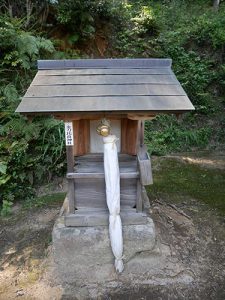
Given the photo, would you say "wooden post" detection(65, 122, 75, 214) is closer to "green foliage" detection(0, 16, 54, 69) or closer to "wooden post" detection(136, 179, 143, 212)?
"wooden post" detection(136, 179, 143, 212)

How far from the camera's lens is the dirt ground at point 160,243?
3498mm

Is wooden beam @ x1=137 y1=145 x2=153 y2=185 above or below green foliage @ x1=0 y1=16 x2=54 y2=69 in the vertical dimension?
below

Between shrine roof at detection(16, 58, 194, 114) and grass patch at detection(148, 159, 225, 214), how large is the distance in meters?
2.55

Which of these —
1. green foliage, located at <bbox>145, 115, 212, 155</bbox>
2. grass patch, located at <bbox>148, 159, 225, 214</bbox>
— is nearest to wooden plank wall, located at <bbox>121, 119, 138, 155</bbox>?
grass patch, located at <bbox>148, 159, 225, 214</bbox>

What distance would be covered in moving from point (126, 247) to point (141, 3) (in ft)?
37.4

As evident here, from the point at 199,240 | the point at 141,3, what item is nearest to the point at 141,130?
the point at 199,240

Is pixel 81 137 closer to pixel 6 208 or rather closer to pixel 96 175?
pixel 96 175

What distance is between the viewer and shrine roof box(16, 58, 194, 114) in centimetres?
297

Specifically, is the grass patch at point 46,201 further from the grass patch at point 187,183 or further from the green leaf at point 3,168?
the grass patch at point 187,183

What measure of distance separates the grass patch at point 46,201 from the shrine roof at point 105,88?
2621 mm

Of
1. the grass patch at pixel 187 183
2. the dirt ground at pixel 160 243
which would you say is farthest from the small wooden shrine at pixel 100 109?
the grass patch at pixel 187 183

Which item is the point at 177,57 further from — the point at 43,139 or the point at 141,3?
the point at 43,139

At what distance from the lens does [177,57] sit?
31.4 feet

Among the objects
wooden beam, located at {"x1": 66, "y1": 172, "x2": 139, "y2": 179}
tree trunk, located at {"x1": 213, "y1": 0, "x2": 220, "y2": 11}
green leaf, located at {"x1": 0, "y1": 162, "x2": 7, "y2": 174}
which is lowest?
green leaf, located at {"x1": 0, "y1": 162, "x2": 7, "y2": 174}
